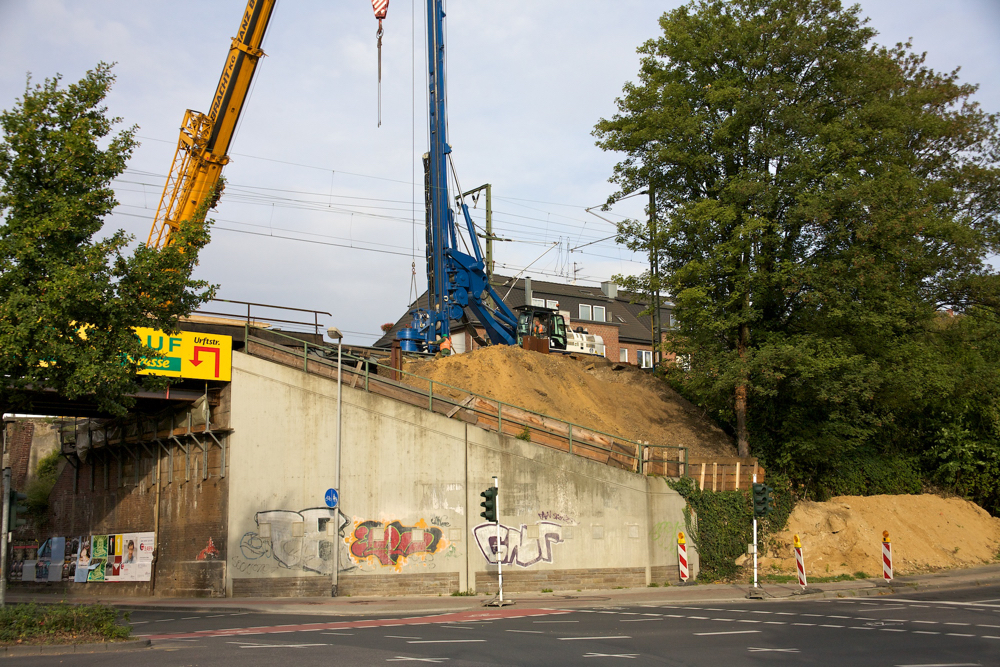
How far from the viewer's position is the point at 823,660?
34.9 ft

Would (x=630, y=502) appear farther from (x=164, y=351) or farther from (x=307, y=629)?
(x=164, y=351)

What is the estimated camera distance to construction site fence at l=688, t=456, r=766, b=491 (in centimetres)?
2564

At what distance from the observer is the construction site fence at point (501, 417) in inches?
970

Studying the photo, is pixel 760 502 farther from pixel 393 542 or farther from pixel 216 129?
pixel 216 129

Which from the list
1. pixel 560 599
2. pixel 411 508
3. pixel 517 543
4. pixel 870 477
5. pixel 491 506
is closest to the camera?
pixel 491 506

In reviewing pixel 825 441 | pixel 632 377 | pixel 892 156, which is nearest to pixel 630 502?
pixel 825 441

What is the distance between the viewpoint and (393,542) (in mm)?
23406

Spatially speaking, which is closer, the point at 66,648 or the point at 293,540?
the point at 66,648

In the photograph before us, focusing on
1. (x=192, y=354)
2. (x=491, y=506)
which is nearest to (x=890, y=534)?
(x=491, y=506)

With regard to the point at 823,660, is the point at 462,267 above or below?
above

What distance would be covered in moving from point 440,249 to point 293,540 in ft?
48.2

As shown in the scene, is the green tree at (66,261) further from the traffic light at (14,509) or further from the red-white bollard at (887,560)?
the red-white bollard at (887,560)

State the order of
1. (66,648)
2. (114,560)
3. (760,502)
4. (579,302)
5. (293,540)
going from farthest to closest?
(579,302), (114,560), (293,540), (760,502), (66,648)

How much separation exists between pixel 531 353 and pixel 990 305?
17.2 m
